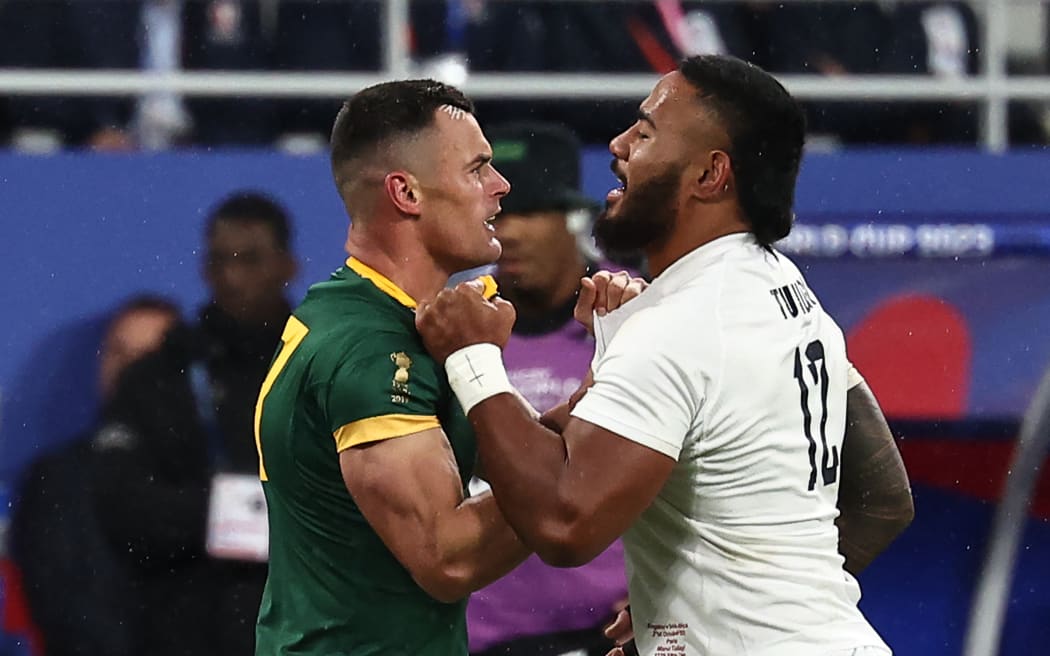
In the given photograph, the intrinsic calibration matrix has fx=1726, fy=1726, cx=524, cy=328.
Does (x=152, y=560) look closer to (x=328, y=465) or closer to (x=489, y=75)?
(x=489, y=75)

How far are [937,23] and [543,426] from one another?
13.1ft

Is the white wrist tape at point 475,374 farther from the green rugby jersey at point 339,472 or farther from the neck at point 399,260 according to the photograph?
the neck at point 399,260

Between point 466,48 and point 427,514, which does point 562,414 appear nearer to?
point 427,514

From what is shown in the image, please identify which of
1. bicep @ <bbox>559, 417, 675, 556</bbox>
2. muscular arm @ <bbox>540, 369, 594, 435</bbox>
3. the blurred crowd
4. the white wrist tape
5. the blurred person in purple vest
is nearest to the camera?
bicep @ <bbox>559, 417, 675, 556</bbox>

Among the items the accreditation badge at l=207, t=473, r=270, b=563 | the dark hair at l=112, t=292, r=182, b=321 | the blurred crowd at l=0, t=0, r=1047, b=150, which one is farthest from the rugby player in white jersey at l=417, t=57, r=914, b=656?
the blurred crowd at l=0, t=0, r=1047, b=150

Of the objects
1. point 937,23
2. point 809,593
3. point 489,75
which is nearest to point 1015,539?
point 937,23

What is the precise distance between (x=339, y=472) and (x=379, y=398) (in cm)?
18

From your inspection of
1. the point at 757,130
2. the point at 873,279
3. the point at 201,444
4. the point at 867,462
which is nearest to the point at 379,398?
the point at 757,130

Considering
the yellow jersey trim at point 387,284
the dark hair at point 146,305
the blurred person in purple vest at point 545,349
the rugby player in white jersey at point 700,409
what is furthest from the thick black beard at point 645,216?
the dark hair at point 146,305

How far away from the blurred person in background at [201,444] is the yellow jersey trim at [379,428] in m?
2.49

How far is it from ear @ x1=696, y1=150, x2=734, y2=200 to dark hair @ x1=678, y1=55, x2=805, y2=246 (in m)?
0.01

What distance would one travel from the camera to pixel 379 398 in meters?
2.88

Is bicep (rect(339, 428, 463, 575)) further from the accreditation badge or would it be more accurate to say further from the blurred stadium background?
the blurred stadium background

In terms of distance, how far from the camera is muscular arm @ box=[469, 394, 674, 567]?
2.71m
